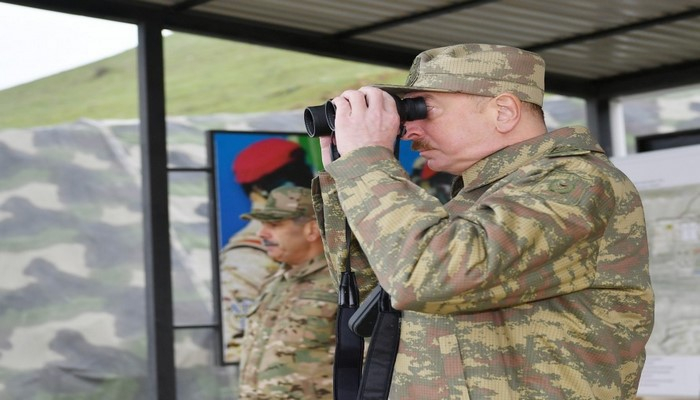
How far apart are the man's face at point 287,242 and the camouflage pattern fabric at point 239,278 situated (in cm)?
43

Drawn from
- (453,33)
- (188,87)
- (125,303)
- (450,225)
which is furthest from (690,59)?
(188,87)

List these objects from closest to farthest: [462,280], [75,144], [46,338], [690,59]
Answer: [462,280] → [690,59] → [46,338] → [75,144]

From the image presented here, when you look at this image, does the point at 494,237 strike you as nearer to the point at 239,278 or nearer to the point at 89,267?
the point at 239,278

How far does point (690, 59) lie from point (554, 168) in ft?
17.1

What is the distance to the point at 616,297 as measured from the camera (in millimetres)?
1908

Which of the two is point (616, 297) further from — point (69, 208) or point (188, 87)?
point (188, 87)

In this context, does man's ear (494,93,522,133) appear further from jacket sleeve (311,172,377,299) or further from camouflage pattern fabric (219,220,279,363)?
camouflage pattern fabric (219,220,279,363)

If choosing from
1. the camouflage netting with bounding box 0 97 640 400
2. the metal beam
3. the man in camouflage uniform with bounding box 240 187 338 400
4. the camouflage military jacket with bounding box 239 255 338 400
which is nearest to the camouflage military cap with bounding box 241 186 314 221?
the man in camouflage uniform with bounding box 240 187 338 400

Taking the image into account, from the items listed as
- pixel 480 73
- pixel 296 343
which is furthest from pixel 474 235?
pixel 296 343

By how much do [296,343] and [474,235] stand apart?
330 centimetres

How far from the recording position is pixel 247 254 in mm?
5926

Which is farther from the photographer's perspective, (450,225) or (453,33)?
(453,33)

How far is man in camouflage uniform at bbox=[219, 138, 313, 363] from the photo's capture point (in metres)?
5.70

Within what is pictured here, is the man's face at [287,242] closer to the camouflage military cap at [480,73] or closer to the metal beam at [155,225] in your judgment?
the metal beam at [155,225]
